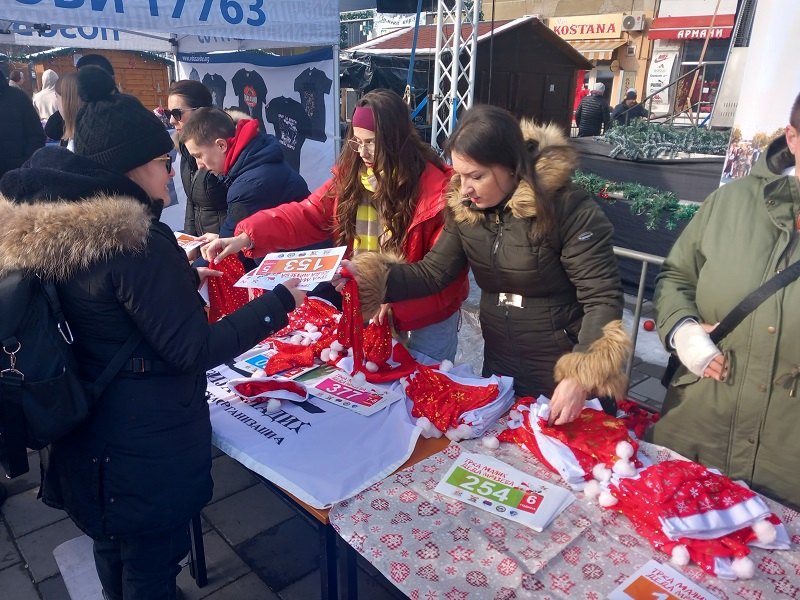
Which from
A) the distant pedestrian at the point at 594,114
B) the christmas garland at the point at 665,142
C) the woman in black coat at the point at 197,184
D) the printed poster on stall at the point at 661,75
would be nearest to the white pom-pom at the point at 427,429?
the woman in black coat at the point at 197,184

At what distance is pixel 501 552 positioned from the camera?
1395 mm

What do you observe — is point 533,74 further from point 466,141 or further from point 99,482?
point 99,482

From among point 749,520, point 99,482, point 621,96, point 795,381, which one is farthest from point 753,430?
point 621,96

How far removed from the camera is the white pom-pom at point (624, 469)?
158 cm

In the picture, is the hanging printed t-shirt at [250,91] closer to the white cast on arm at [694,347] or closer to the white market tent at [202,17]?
the white market tent at [202,17]

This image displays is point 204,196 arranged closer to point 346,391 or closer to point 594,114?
point 346,391

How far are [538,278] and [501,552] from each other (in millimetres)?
891

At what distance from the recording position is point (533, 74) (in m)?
15.2

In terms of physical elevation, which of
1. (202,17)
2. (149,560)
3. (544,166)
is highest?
(202,17)

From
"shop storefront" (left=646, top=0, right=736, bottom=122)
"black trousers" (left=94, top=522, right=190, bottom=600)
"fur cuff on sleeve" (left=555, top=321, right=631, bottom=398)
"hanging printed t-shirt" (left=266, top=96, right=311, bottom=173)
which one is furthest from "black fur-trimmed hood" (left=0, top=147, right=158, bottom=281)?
"shop storefront" (left=646, top=0, right=736, bottom=122)

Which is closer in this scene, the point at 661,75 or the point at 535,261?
the point at 535,261

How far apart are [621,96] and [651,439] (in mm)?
20934

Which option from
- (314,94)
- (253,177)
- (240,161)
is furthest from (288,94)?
(253,177)

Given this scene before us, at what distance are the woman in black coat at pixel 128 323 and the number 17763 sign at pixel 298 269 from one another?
0.16 m
